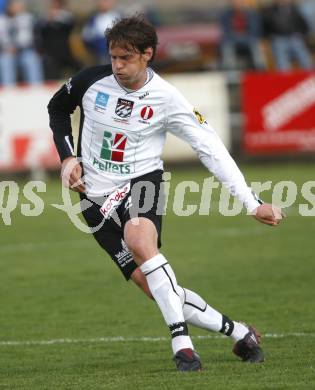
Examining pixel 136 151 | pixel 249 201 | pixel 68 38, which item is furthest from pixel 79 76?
pixel 68 38

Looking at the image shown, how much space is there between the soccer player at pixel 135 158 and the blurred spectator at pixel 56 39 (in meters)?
13.9

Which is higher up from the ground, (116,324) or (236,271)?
(116,324)

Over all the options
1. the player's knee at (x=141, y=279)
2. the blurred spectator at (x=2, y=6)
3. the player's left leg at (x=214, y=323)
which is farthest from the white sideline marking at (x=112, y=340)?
the blurred spectator at (x=2, y=6)

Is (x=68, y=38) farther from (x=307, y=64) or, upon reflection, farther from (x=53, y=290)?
(x=53, y=290)

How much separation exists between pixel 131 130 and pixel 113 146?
149mm

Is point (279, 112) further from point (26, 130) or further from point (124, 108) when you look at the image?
point (124, 108)

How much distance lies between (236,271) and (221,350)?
371 centimetres

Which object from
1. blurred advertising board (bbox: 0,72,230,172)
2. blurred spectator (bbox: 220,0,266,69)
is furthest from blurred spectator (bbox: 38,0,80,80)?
blurred spectator (bbox: 220,0,266,69)

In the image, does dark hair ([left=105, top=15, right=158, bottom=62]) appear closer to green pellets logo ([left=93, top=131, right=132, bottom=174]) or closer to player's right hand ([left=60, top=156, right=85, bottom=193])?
green pellets logo ([left=93, top=131, right=132, bottom=174])

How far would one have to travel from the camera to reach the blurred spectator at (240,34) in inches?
886

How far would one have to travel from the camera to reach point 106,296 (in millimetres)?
10609

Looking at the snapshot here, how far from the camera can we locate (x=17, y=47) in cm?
2077

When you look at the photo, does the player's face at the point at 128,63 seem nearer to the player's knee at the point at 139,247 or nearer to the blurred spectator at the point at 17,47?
the player's knee at the point at 139,247

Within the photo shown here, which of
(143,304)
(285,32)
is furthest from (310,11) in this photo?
(143,304)
